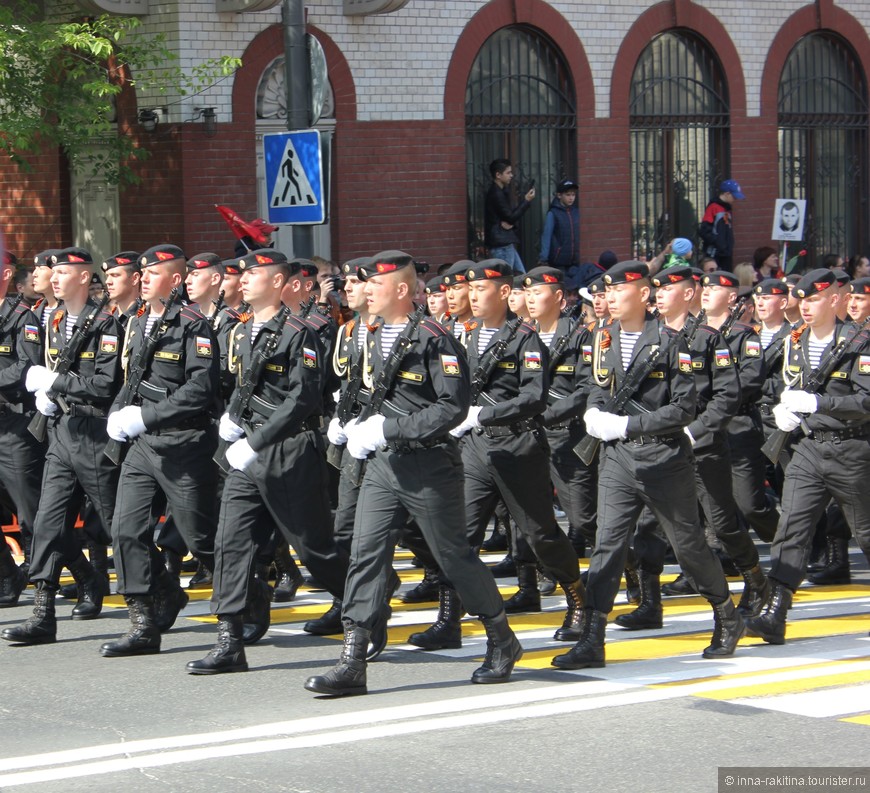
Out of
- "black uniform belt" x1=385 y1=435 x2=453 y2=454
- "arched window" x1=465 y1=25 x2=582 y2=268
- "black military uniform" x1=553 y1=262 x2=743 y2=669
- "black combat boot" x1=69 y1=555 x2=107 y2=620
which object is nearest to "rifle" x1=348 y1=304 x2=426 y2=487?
"black uniform belt" x1=385 y1=435 x2=453 y2=454

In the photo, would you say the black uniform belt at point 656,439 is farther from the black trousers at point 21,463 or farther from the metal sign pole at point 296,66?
the metal sign pole at point 296,66

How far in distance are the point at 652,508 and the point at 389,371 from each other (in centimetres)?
155

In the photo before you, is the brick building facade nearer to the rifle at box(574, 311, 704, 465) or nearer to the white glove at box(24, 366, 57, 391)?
the white glove at box(24, 366, 57, 391)

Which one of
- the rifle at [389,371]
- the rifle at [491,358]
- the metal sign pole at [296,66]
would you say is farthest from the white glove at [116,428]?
the metal sign pole at [296,66]

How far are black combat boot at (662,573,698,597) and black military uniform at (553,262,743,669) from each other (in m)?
2.41

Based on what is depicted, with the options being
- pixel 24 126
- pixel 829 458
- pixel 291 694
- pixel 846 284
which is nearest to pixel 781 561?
pixel 829 458

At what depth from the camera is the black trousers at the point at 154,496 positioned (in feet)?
30.6

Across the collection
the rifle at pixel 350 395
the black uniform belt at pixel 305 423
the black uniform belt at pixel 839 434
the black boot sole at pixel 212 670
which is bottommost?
the black boot sole at pixel 212 670

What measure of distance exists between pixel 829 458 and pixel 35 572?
4.46m

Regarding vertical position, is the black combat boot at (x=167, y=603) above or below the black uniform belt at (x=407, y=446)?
below

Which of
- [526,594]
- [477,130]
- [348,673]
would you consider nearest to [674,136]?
[477,130]

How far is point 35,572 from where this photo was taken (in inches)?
386

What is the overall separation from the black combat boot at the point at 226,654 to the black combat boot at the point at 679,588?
3559 millimetres

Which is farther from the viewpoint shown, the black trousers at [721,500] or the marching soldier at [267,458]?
the black trousers at [721,500]
